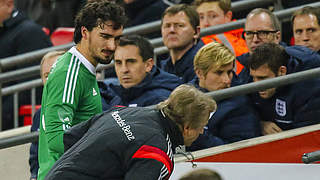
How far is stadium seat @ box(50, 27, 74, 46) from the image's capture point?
29.2ft

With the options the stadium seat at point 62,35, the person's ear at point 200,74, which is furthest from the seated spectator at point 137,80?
the stadium seat at point 62,35

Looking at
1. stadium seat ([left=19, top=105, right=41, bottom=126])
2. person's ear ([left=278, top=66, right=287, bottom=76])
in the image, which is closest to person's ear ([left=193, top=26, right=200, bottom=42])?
person's ear ([left=278, top=66, right=287, bottom=76])

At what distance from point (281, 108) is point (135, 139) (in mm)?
2267

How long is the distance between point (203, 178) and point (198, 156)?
121cm

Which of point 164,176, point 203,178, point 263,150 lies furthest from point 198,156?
point 164,176

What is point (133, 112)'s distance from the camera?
13.1ft

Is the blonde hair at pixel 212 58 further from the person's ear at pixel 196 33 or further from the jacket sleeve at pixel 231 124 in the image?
the person's ear at pixel 196 33

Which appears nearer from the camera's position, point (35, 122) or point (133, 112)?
point (133, 112)

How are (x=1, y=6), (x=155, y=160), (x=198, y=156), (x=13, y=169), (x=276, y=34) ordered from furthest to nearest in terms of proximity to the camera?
1. (x=1, y=6)
2. (x=276, y=34)
3. (x=13, y=169)
4. (x=198, y=156)
5. (x=155, y=160)

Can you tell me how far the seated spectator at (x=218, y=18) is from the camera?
720cm

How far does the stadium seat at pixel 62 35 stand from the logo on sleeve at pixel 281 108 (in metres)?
3.77

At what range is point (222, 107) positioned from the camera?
5703mm

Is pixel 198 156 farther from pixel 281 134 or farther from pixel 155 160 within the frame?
pixel 155 160

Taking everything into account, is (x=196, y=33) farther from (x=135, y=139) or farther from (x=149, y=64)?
(x=135, y=139)
